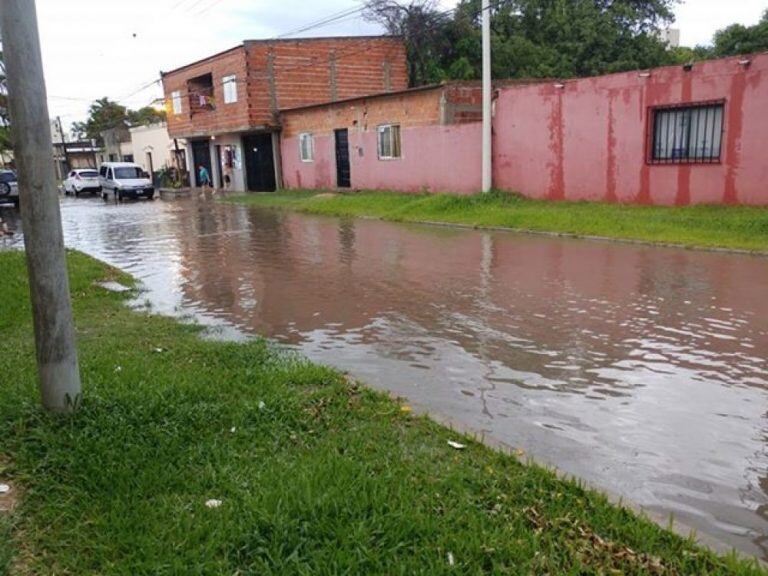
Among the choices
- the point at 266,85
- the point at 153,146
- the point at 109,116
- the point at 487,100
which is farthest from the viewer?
the point at 109,116

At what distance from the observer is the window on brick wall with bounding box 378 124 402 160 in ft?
81.6

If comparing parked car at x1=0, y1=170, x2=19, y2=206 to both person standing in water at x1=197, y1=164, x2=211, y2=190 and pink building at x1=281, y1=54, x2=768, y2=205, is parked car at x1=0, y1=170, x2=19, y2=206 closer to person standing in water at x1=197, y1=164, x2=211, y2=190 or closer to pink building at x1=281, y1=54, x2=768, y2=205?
person standing in water at x1=197, y1=164, x2=211, y2=190

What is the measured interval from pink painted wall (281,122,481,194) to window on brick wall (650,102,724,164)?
6166mm

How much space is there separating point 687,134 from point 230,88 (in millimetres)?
24711

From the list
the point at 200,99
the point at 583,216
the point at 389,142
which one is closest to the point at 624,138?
the point at 583,216

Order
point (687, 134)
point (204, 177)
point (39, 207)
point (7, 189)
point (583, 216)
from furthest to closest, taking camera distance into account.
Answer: point (204, 177) < point (7, 189) < point (583, 216) < point (687, 134) < point (39, 207)

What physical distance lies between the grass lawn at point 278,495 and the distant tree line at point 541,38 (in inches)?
1277

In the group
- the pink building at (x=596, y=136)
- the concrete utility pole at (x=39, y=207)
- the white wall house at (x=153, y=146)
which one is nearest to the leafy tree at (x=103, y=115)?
the white wall house at (x=153, y=146)

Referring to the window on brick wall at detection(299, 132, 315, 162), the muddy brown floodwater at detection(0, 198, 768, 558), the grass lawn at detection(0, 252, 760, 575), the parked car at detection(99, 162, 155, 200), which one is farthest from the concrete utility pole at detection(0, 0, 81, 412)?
the parked car at detection(99, 162, 155, 200)

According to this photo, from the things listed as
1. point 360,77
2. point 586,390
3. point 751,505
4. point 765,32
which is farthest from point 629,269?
point 765,32

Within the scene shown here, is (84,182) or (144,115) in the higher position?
(144,115)

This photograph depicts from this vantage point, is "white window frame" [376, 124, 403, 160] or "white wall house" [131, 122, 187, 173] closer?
"white window frame" [376, 124, 403, 160]

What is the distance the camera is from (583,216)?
15711mm

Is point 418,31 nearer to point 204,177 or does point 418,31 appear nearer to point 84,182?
point 204,177
